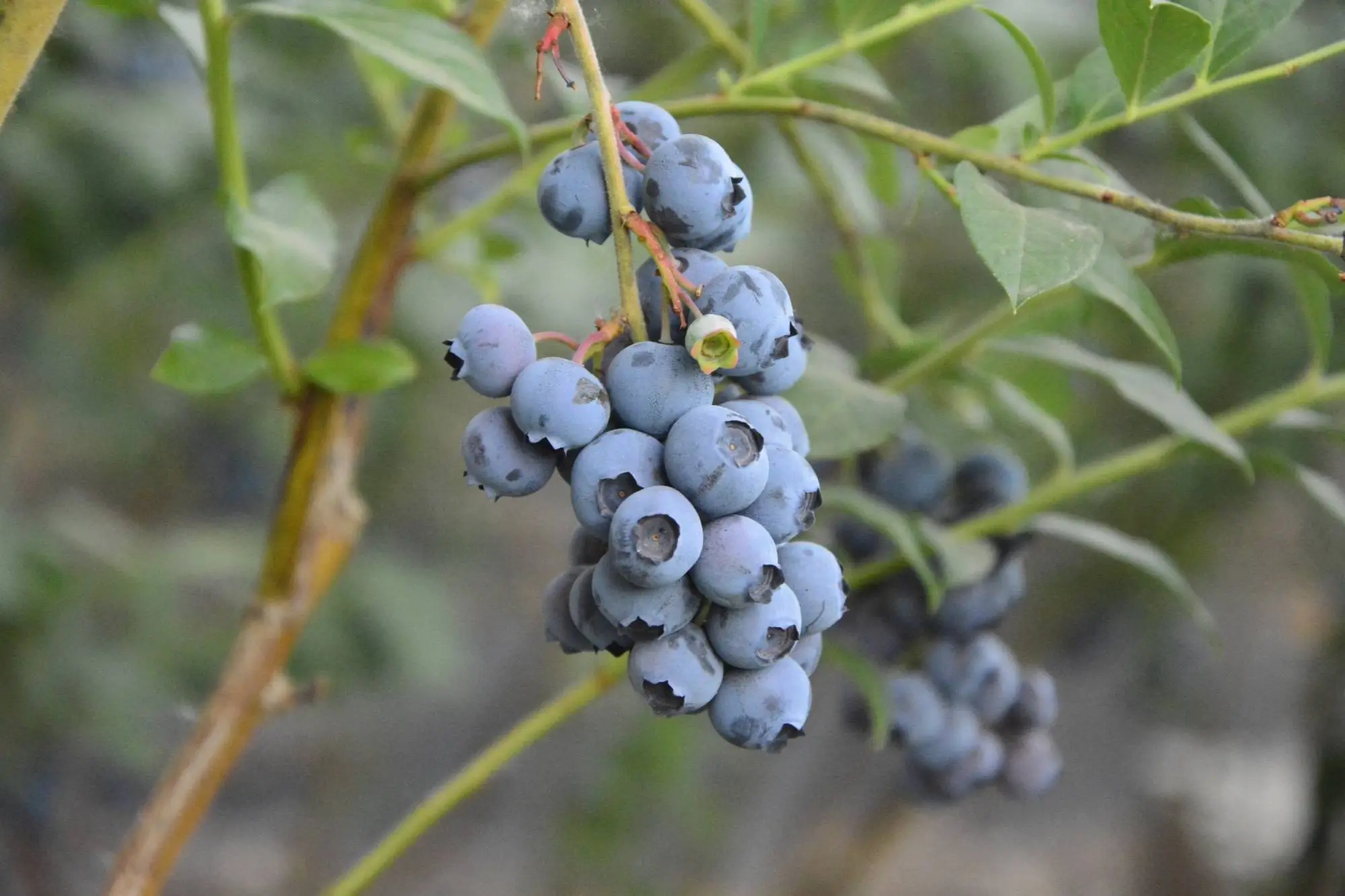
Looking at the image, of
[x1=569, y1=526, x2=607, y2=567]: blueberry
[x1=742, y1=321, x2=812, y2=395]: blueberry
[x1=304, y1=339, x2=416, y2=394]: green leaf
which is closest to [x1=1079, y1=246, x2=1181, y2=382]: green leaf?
[x1=742, y1=321, x2=812, y2=395]: blueberry

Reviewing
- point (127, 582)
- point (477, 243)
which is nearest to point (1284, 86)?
point (477, 243)

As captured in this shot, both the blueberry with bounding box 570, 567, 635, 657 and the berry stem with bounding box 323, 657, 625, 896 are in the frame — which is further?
the berry stem with bounding box 323, 657, 625, 896

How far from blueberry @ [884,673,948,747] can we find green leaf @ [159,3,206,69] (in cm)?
61

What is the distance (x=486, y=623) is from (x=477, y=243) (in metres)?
2.36

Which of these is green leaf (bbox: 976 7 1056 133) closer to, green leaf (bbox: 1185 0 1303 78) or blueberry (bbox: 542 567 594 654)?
green leaf (bbox: 1185 0 1303 78)

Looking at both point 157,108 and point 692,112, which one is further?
point 157,108

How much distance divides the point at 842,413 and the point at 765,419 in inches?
7.2

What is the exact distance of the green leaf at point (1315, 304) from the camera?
0.69 m

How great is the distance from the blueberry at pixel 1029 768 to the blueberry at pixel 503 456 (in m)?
0.62

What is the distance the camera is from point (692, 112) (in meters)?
0.62

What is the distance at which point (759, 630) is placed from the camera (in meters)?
0.45

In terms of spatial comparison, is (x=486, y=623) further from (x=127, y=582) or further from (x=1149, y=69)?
(x=1149, y=69)

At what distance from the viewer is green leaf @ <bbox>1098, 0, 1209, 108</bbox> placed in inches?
20.6

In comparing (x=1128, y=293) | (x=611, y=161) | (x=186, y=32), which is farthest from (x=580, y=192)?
(x=186, y=32)
